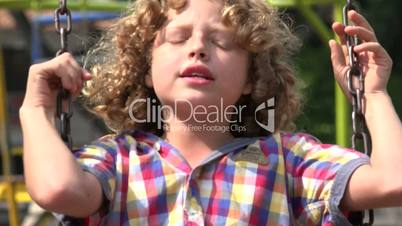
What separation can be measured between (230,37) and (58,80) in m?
0.40

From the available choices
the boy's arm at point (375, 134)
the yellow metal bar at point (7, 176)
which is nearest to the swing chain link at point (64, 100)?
the boy's arm at point (375, 134)

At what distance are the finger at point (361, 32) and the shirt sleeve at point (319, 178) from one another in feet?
0.82

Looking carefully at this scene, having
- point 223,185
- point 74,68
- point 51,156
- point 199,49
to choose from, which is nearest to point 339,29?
point 199,49

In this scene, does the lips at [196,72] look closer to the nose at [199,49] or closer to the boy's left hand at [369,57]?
the nose at [199,49]

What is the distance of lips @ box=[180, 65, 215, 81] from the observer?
5.73ft

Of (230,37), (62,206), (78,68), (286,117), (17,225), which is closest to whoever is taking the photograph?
(62,206)

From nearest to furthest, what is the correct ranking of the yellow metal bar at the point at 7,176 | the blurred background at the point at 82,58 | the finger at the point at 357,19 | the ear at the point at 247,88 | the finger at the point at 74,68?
1. the finger at the point at 74,68
2. the finger at the point at 357,19
3. the ear at the point at 247,88
4. the blurred background at the point at 82,58
5. the yellow metal bar at the point at 7,176

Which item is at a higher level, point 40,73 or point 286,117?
point 40,73

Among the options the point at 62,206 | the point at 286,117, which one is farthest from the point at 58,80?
the point at 286,117

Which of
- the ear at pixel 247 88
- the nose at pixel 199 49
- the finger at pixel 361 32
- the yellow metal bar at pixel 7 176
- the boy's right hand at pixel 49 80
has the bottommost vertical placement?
the yellow metal bar at pixel 7 176

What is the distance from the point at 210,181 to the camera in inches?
68.5

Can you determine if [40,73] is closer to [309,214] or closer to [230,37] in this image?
[230,37]

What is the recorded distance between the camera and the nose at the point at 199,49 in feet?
Result: 5.78

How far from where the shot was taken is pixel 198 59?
1759 mm
